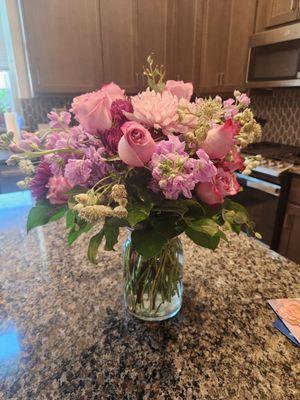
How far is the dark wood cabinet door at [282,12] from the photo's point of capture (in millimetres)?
1814

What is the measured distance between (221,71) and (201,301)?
2326mm

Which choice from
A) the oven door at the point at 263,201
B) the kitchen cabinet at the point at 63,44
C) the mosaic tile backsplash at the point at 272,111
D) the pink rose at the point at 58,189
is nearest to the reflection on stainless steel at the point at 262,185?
the oven door at the point at 263,201

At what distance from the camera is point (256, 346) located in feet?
1.79

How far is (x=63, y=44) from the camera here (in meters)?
2.22

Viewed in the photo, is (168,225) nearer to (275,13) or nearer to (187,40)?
(275,13)

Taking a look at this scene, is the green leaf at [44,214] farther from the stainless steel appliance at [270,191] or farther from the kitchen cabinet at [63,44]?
the kitchen cabinet at [63,44]

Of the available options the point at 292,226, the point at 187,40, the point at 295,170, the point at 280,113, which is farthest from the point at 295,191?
the point at 187,40

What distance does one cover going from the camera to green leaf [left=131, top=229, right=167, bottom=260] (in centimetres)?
45

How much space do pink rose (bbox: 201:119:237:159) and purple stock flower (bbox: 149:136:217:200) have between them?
3 cm

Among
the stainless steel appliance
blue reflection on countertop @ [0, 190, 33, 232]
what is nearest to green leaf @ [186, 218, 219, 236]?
blue reflection on countertop @ [0, 190, 33, 232]

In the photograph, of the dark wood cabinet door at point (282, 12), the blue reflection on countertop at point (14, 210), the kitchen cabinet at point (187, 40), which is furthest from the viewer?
the kitchen cabinet at point (187, 40)

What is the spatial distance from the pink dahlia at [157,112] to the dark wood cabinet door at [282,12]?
6.36 ft

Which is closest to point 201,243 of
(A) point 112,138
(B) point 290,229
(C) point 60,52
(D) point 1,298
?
(A) point 112,138

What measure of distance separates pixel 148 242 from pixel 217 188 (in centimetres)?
14
